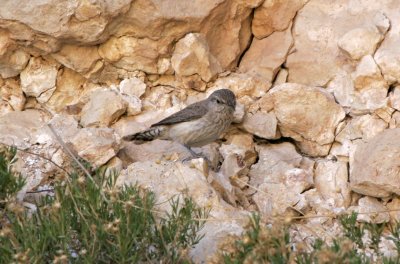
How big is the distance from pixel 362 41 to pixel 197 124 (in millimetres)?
2008

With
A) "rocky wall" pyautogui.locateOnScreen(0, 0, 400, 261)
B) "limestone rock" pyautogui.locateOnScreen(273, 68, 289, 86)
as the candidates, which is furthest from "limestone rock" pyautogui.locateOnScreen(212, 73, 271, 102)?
"limestone rock" pyautogui.locateOnScreen(273, 68, 289, 86)

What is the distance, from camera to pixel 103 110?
8.70 meters

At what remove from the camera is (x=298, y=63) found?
905 cm

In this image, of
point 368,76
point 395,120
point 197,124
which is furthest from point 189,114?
point 395,120

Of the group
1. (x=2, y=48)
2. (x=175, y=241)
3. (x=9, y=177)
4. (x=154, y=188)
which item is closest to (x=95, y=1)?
(x=2, y=48)

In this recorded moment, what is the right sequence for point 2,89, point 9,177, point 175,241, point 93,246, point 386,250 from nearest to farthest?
1. point 93,246
2. point 175,241
3. point 9,177
4. point 386,250
5. point 2,89

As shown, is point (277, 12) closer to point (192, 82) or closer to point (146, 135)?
point (192, 82)

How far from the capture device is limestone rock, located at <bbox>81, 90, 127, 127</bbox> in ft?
28.4

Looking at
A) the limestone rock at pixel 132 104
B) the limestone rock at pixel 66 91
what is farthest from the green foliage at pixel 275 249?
the limestone rock at pixel 66 91

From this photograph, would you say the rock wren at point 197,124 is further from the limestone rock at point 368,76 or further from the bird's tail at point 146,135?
the limestone rock at point 368,76

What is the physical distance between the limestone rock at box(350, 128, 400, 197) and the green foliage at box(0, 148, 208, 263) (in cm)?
234

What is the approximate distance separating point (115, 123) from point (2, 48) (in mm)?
1446

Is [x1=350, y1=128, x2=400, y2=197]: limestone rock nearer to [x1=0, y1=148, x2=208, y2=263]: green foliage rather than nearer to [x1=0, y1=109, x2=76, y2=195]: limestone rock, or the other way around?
[x1=0, y1=148, x2=208, y2=263]: green foliage

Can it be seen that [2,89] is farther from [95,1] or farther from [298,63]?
[298,63]
